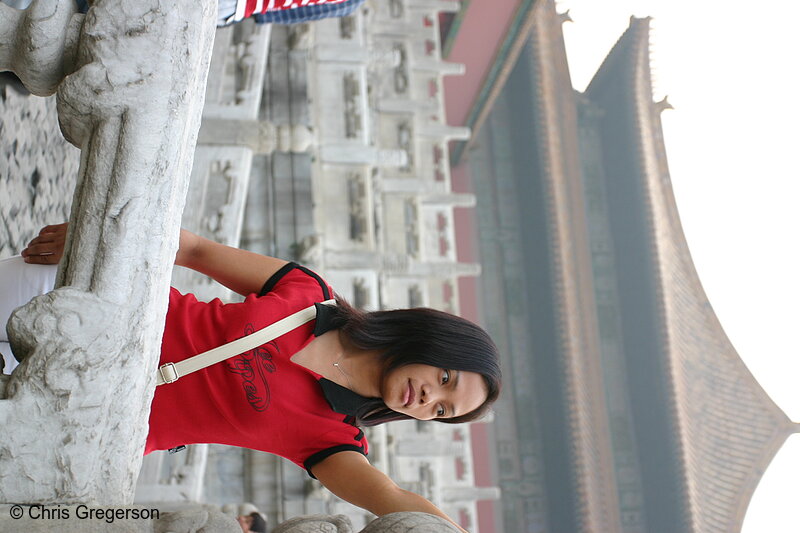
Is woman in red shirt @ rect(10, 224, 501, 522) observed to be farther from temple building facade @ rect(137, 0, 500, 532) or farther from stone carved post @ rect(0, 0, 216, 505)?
temple building facade @ rect(137, 0, 500, 532)

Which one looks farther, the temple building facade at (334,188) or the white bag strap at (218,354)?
the temple building facade at (334,188)

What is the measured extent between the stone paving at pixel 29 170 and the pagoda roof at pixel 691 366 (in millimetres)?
4752

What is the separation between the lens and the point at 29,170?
2.70 metres

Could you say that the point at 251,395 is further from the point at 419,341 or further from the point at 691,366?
the point at 691,366

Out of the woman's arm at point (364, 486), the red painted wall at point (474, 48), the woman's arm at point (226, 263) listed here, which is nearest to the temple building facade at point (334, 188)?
the red painted wall at point (474, 48)

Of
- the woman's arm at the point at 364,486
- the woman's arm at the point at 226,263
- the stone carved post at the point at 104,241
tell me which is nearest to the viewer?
the stone carved post at the point at 104,241

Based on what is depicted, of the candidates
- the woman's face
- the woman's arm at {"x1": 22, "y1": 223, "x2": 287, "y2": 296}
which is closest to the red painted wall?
the woman's arm at {"x1": 22, "y1": 223, "x2": 287, "y2": 296}

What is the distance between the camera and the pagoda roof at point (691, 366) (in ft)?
19.3

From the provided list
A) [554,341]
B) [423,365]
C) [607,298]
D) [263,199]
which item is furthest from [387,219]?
[423,365]

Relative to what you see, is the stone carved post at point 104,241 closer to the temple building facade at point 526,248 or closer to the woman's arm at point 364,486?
the woman's arm at point 364,486

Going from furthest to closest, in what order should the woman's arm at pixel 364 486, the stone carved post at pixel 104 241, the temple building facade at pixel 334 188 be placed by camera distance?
the temple building facade at pixel 334 188 < the woman's arm at pixel 364 486 < the stone carved post at pixel 104 241

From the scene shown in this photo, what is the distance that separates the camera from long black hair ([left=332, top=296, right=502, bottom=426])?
1.51m

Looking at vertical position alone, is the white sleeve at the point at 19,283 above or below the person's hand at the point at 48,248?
below

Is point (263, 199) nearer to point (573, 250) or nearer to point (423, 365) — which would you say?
point (423, 365)
